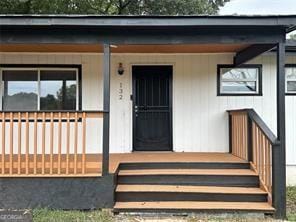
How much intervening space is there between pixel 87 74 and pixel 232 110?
3154 millimetres

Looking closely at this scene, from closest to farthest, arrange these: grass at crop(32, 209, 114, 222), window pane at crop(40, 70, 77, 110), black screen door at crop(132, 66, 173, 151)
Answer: grass at crop(32, 209, 114, 222), window pane at crop(40, 70, 77, 110), black screen door at crop(132, 66, 173, 151)

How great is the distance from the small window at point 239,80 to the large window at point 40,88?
3127 mm

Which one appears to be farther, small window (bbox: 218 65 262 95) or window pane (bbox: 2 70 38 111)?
small window (bbox: 218 65 262 95)

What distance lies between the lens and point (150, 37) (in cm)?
610

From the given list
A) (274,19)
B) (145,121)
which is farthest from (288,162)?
(274,19)

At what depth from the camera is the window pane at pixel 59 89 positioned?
27.0ft

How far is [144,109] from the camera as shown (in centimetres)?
837

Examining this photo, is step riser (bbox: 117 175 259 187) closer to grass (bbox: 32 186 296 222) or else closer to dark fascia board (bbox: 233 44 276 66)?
grass (bbox: 32 186 296 222)

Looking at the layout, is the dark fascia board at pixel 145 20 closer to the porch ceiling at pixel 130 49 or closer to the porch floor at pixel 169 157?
the porch ceiling at pixel 130 49

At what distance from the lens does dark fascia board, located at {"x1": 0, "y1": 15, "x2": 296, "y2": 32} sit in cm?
571

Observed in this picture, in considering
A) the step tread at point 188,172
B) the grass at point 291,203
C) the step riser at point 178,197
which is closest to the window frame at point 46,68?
the step tread at point 188,172

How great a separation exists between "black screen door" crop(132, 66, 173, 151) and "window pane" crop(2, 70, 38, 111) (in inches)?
85.2

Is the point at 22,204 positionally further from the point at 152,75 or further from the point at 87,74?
the point at 152,75

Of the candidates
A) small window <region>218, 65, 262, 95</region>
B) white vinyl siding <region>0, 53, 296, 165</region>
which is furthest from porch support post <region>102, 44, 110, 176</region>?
small window <region>218, 65, 262, 95</region>
